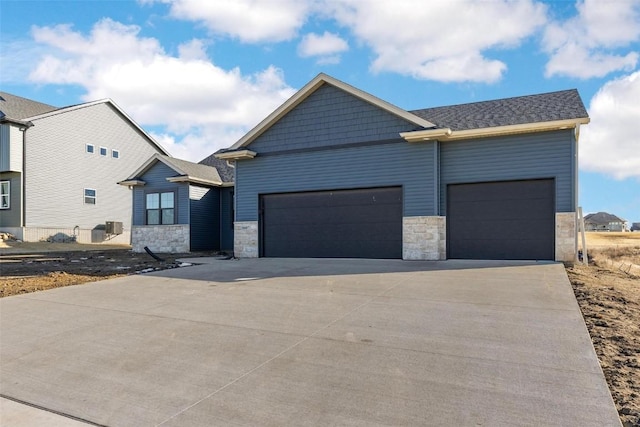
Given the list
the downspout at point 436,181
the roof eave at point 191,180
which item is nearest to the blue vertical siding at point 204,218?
the roof eave at point 191,180

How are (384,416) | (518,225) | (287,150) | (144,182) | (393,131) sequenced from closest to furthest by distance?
(384,416) → (518,225) → (393,131) → (287,150) → (144,182)

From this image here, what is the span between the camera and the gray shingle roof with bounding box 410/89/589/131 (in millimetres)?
12555

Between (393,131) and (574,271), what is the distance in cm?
674

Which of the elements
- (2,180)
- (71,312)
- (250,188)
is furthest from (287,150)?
(2,180)

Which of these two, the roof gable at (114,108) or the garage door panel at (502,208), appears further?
the roof gable at (114,108)

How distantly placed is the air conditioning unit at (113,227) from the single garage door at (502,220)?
22.2 meters

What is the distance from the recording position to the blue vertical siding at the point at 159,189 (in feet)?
66.5

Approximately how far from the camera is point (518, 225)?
12930 millimetres

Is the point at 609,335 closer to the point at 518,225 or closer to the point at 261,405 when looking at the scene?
the point at 261,405

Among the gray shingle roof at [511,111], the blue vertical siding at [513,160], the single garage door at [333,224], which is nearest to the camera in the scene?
the blue vertical siding at [513,160]

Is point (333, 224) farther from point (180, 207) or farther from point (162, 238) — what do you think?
point (162, 238)

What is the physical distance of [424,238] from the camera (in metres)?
13.6

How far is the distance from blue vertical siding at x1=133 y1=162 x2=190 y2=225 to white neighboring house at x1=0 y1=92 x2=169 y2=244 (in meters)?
6.65

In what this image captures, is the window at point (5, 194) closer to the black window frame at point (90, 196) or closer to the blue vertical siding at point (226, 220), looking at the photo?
the black window frame at point (90, 196)
